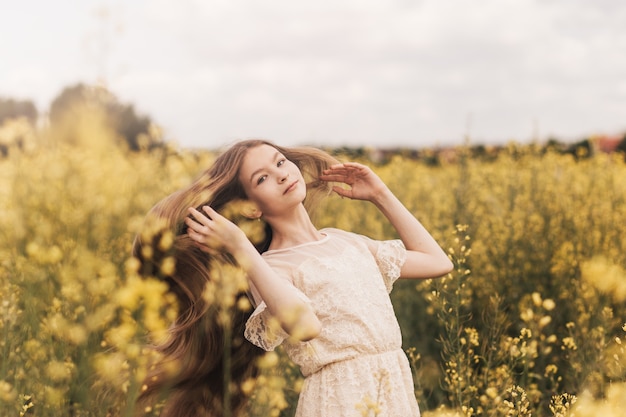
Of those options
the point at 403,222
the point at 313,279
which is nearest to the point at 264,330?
the point at 313,279

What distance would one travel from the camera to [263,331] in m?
2.13

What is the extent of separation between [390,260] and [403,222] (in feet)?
0.65

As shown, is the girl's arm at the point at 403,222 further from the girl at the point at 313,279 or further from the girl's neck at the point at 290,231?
the girl's neck at the point at 290,231

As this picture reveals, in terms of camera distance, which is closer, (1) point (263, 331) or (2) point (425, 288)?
(1) point (263, 331)

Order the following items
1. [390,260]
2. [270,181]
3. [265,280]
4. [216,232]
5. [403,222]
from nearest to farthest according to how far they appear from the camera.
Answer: [265,280] < [216,232] < [270,181] < [390,260] < [403,222]

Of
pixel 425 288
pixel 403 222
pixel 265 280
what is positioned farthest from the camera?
pixel 425 288

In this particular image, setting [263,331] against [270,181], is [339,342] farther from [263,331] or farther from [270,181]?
[270,181]

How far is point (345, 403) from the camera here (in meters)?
2.08

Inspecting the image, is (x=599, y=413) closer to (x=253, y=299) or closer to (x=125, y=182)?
(x=253, y=299)

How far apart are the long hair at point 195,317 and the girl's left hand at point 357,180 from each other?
20 centimetres

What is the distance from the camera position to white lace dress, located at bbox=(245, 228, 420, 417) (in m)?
2.11

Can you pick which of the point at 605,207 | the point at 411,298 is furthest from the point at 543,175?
the point at 411,298

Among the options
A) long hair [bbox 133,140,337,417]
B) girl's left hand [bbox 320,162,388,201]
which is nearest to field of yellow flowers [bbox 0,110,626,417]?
long hair [bbox 133,140,337,417]

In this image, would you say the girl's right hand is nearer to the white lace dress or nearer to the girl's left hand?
the white lace dress
